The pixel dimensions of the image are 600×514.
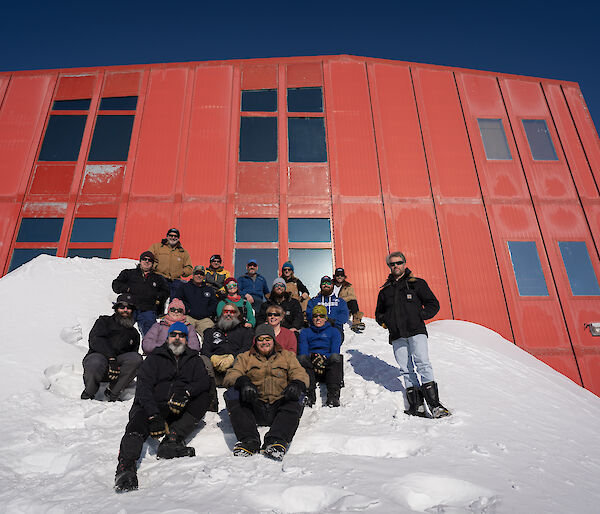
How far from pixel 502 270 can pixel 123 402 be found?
1144 cm

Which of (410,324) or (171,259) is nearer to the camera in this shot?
(410,324)

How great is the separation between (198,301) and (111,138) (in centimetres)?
957

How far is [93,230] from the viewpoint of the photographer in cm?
1206

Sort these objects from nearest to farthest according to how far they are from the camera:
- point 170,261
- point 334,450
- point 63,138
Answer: point 334,450 < point 170,261 < point 63,138

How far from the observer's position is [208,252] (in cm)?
1175

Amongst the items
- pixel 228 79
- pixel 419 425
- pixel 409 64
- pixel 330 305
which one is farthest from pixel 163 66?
pixel 419 425

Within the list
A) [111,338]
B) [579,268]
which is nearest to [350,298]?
[111,338]

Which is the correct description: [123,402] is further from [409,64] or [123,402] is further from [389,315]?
[409,64]

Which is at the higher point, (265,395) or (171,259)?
(171,259)

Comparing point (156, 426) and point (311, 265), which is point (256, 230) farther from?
point (156, 426)

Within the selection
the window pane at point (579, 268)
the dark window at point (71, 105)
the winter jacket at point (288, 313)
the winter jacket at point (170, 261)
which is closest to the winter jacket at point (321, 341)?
the winter jacket at point (288, 313)

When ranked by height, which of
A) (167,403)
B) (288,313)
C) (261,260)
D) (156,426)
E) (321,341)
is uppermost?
(261,260)

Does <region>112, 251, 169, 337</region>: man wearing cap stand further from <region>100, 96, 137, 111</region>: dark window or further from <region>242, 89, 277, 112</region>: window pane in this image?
<region>100, 96, 137, 111</region>: dark window

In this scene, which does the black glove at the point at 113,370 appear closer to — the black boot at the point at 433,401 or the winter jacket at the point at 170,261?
the winter jacket at the point at 170,261
